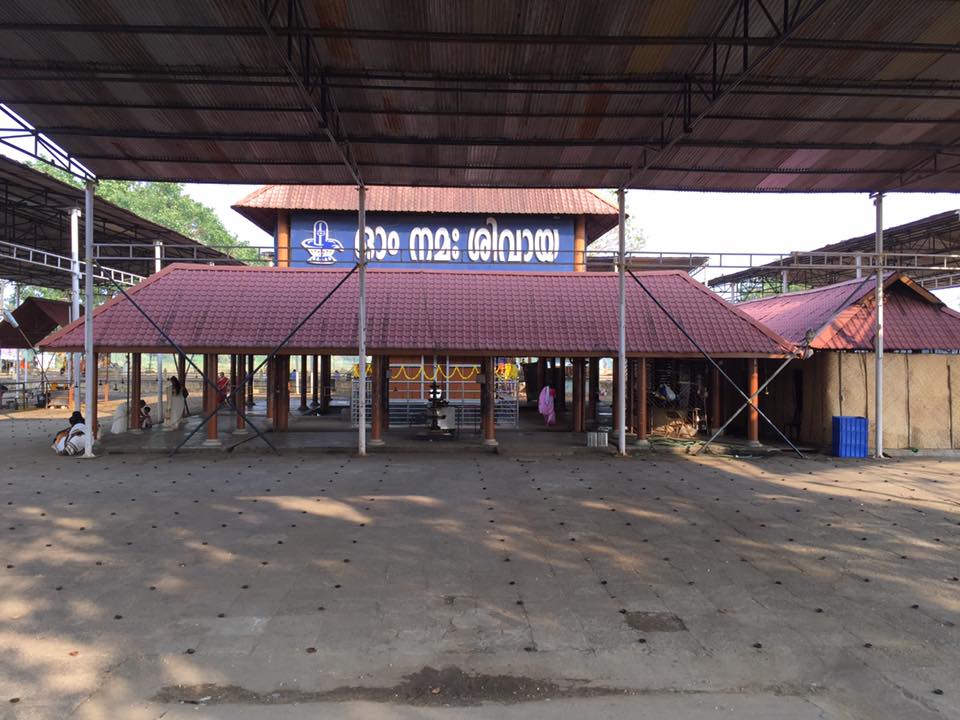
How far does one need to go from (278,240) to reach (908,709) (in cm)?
2156

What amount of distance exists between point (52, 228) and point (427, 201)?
14668 mm

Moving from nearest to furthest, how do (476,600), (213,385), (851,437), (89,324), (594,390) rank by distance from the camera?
(476,600), (89,324), (851,437), (213,385), (594,390)

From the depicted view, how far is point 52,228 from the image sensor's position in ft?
73.7

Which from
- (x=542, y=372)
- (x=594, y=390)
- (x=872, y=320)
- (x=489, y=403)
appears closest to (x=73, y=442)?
(x=489, y=403)

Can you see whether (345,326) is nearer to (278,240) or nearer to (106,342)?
(106,342)

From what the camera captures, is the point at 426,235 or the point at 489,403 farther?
the point at 426,235

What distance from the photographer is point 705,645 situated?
4.80 meters

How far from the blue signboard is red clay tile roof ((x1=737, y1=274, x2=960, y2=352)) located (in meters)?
8.39

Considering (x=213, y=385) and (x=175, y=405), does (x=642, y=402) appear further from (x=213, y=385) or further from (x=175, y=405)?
(x=175, y=405)

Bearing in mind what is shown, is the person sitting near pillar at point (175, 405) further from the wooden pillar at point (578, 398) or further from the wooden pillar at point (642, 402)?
the wooden pillar at point (642, 402)

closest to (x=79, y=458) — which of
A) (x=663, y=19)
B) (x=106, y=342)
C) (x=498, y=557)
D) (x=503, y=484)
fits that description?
(x=106, y=342)

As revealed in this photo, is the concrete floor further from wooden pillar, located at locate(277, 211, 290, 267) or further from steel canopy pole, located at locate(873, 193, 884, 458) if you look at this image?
wooden pillar, located at locate(277, 211, 290, 267)

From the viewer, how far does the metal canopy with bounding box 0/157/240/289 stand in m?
→ 15.9

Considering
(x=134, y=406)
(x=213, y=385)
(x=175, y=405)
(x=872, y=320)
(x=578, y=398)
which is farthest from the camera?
(x=578, y=398)
